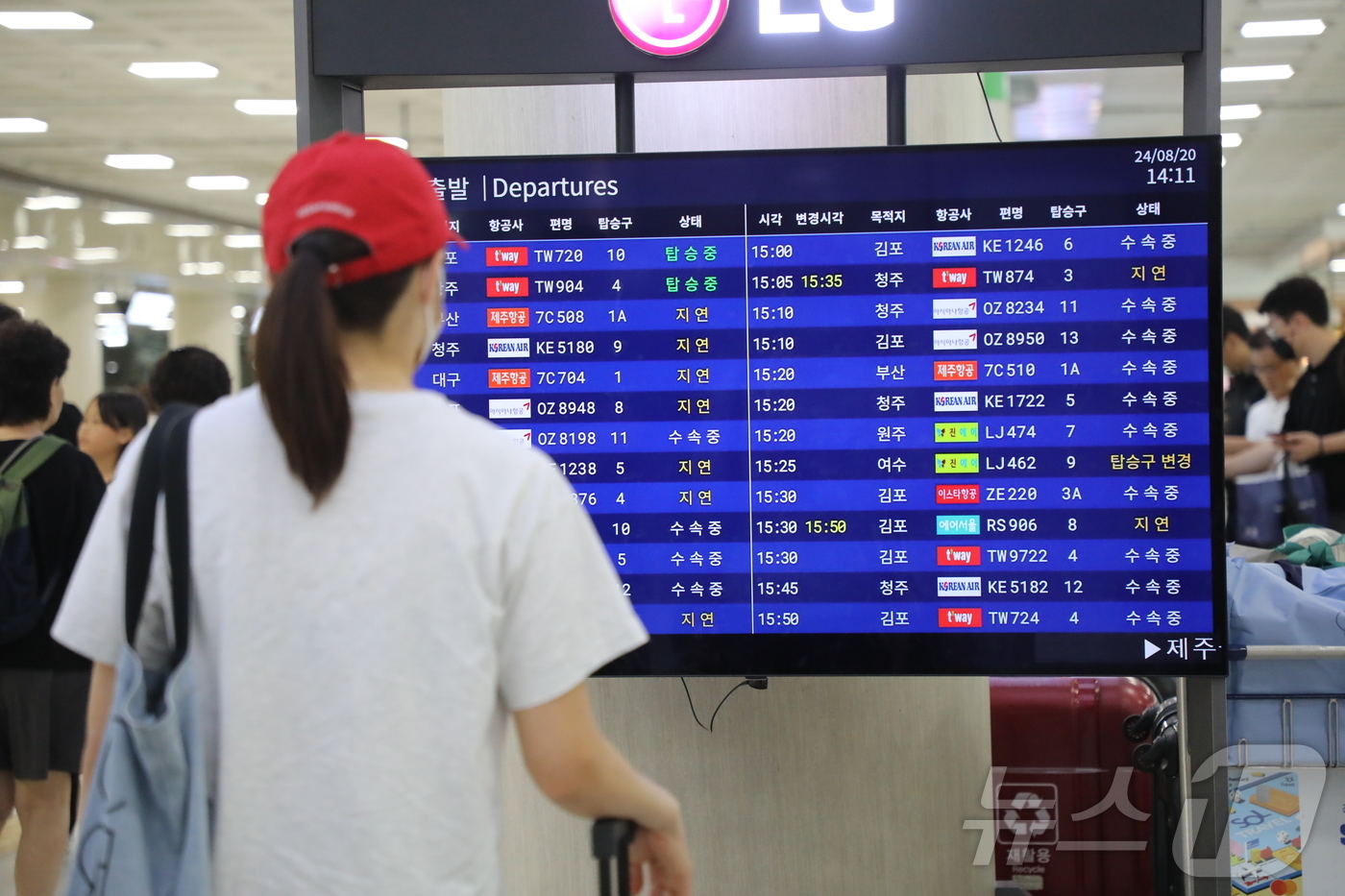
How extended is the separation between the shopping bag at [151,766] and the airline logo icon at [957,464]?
1.50 m

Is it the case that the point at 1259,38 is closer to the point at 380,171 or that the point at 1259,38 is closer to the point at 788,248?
the point at 788,248

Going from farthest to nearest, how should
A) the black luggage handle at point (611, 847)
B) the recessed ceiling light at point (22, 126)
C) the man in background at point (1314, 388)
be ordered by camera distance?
the recessed ceiling light at point (22, 126) → the man in background at point (1314, 388) → the black luggage handle at point (611, 847)

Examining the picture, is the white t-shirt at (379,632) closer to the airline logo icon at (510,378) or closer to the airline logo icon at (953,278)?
the airline logo icon at (510,378)

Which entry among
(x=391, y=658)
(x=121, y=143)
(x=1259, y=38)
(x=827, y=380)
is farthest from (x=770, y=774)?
(x=121, y=143)

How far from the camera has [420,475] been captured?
1.06 m

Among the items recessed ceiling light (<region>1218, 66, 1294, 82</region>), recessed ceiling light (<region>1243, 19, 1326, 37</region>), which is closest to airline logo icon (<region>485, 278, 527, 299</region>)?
recessed ceiling light (<region>1243, 19, 1326, 37</region>)

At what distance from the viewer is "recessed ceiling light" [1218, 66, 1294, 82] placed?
9648 mm

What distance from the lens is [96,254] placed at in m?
14.6

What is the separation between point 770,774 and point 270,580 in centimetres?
190

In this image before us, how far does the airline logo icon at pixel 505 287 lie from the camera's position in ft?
7.49

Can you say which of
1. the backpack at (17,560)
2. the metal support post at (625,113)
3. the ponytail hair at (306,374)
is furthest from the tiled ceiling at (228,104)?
the ponytail hair at (306,374)

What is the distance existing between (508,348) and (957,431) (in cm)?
90

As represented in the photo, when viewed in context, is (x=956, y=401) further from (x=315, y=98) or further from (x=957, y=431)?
(x=315, y=98)

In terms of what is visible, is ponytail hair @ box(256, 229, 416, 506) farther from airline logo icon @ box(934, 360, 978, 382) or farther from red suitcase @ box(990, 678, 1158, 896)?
red suitcase @ box(990, 678, 1158, 896)
